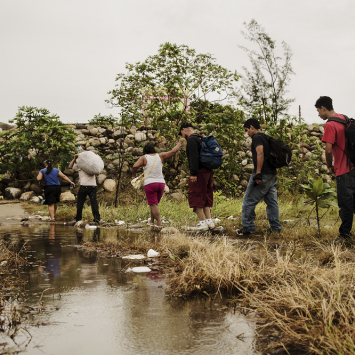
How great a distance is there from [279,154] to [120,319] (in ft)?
14.9

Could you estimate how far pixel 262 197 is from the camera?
6.75 m

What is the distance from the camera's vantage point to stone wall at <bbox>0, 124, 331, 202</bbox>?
13016 mm

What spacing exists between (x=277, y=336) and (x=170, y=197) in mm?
9938

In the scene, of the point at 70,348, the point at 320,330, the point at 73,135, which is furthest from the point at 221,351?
the point at 73,135

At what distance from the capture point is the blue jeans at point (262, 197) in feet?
21.8

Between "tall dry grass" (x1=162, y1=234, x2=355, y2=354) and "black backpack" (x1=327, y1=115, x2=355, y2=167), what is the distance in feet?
5.27

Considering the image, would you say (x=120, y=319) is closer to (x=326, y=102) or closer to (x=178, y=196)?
(x=326, y=102)

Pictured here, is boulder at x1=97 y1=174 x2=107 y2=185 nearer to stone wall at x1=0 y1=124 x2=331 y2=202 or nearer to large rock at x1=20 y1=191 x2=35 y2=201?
stone wall at x1=0 y1=124 x2=331 y2=202

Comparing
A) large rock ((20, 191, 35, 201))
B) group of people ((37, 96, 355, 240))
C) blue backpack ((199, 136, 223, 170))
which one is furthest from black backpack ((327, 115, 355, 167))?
large rock ((20, 191, 35, 201))

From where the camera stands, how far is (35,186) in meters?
13.2

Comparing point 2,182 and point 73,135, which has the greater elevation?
point 73,135

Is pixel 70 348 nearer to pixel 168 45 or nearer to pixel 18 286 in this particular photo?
pixel 18 286

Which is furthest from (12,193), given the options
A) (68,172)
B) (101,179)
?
(101,179)

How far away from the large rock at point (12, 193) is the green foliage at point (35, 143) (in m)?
0.65
